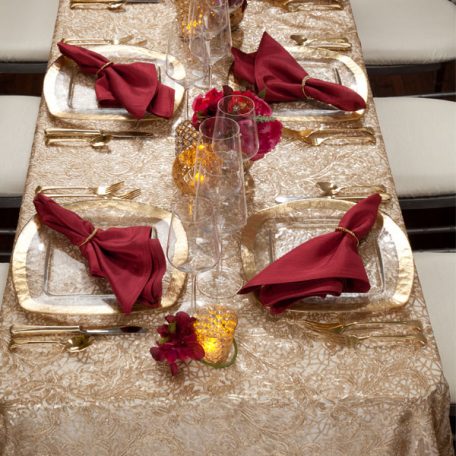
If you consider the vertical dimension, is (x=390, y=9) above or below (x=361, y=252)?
below

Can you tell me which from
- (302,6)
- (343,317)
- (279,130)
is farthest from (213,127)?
(302,6)

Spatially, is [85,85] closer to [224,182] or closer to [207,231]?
[224,182]

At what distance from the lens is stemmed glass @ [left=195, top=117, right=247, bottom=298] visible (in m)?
1.78

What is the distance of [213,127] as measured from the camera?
6.10 feet

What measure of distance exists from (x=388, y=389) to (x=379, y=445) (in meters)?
0.13

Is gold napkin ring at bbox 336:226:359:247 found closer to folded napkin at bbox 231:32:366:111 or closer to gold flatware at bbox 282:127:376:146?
gold flatware at bbox 282:127:376:146

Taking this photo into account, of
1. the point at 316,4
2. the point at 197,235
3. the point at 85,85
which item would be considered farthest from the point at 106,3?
the point at 197,235

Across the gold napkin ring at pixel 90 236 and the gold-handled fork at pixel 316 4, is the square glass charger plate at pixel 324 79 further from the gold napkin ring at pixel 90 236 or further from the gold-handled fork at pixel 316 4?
the gold napkin ring at pixel 90 236

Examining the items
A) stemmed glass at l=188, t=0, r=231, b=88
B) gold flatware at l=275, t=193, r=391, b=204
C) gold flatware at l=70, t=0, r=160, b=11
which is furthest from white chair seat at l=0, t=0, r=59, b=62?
gold flatware at l=275, t=193, r=391, b=204

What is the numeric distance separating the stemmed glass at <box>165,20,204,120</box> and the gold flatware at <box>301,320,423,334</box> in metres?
0.79

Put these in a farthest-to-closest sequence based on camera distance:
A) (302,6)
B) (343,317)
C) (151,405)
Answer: (302,6)
(343,317)
(151,405)

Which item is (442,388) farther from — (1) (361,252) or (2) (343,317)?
(1) (361,252)

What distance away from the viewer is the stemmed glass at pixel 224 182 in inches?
70.1

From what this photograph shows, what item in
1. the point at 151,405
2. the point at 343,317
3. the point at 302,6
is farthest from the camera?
the point at 302,6
